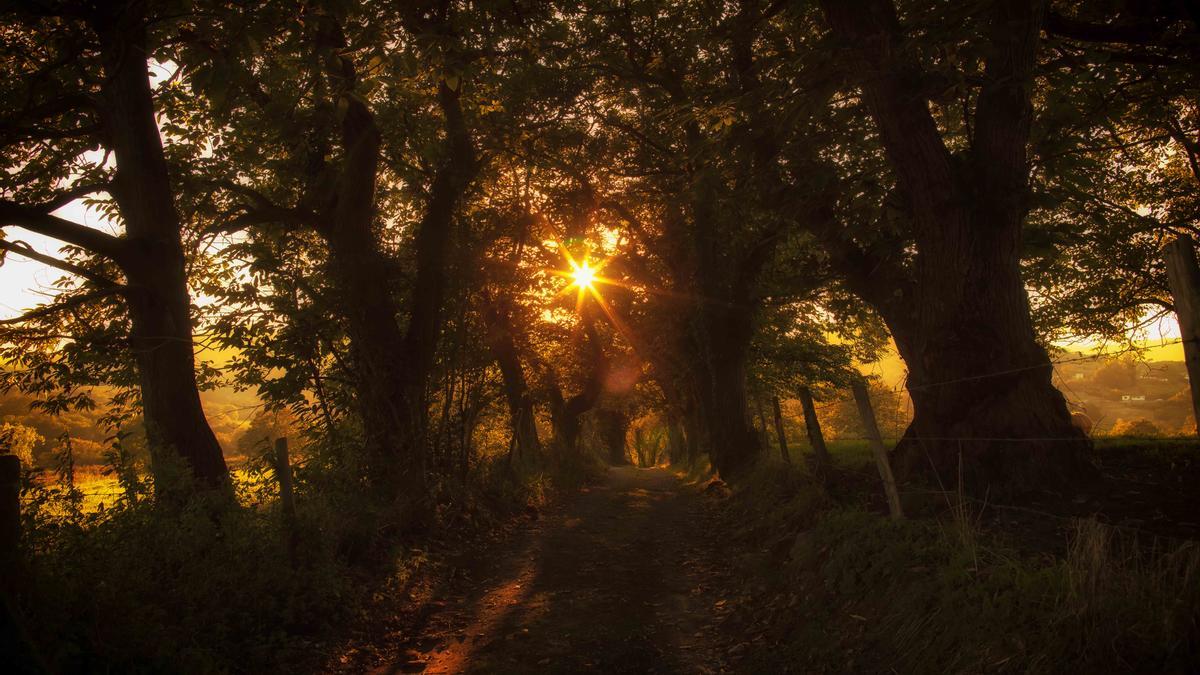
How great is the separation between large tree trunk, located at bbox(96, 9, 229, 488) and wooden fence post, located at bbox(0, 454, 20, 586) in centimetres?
452

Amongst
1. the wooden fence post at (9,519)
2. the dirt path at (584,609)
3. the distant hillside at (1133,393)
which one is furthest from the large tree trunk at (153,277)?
the distant hillside at (1133,393)

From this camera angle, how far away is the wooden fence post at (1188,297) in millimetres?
4422

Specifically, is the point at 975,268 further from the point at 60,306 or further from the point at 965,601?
the point at 60,306

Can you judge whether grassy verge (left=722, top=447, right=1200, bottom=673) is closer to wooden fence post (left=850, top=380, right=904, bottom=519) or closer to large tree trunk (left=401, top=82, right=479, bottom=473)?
wooden fence post (left=850, top=380, right=904, bottom=519)

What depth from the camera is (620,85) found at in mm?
15055

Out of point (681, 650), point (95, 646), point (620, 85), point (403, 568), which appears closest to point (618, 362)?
point (620, 85)

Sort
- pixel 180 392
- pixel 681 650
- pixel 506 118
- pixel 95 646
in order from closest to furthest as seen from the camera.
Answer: pixel 95 646, pixel 681 650, pixel 180 392, pixel 506 118

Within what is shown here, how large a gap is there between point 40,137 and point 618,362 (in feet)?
78.0

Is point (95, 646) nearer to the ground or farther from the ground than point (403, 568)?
farther from the ground

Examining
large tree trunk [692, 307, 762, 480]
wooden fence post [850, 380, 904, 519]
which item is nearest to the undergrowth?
wooden fence post [850, 380, 904, 519]

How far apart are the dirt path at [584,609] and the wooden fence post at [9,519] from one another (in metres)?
2.92

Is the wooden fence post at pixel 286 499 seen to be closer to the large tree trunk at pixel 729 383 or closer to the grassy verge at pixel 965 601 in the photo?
the grassy verge at pixel 965 601

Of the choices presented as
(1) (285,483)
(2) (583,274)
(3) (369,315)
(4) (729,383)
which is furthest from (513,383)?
(1) (285,483)

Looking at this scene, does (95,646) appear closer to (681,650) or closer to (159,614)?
(159,614)
